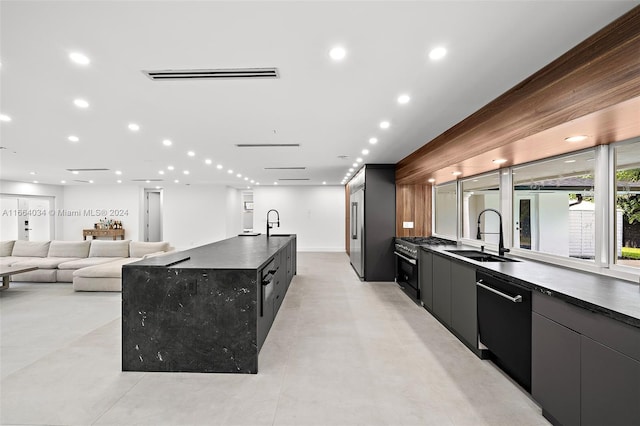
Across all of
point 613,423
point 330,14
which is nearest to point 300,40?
point 330,14

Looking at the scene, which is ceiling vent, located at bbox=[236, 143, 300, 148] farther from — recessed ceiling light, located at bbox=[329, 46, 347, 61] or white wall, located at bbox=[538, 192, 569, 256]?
white wall, located at bbox=[538, 192, 569, 256]

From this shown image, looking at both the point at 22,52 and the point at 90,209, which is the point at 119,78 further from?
the point at 90,209

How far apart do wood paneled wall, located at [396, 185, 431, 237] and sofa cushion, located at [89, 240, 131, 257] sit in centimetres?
600

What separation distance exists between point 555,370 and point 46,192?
Answer: 14423mm

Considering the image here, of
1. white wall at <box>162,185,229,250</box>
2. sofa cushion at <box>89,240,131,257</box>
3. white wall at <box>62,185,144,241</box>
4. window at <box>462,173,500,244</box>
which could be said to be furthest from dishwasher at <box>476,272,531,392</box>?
white wall at <box>62,185,144,241</box>

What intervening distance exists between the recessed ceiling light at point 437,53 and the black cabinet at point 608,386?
1911 millimetres

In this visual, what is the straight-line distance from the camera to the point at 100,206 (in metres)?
11.5

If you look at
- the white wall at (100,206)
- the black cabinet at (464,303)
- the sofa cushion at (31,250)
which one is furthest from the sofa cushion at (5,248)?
the black cabinet at (464,303)

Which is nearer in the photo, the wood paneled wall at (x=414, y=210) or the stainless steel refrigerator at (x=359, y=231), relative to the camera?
the wood paneled wall at (x=414, y=210)

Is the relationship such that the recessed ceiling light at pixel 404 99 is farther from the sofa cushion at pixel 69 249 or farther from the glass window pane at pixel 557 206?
the sofa cushion at pixel 69 249

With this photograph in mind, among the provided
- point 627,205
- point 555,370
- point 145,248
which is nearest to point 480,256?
point 627,205

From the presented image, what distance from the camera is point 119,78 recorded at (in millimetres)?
2434

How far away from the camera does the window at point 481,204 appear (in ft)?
13.8

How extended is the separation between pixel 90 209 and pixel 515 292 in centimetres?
1374
